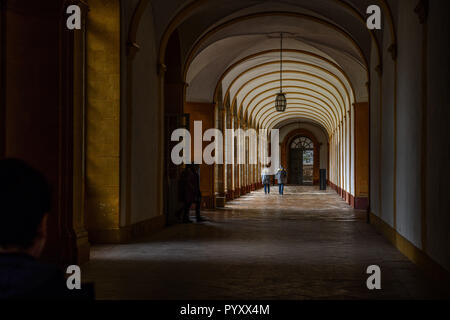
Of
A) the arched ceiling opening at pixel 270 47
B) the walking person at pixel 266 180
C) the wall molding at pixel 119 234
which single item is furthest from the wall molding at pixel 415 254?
the walking person at pixel 266 180

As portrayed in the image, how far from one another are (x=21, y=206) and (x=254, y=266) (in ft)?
19.6

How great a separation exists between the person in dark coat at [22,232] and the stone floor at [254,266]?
3.83 m

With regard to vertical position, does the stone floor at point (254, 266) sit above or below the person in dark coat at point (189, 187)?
below

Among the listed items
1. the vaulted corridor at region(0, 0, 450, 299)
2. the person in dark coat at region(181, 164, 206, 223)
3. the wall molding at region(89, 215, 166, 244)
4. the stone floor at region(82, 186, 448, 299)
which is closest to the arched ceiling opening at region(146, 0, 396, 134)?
the vaulted corridor at region(0, 0, 450, 299)

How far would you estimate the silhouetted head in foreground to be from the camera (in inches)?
64.1

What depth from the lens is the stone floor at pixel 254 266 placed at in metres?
5.69

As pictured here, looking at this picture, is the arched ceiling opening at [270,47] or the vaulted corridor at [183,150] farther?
the arched ceiling opening at [270,47]

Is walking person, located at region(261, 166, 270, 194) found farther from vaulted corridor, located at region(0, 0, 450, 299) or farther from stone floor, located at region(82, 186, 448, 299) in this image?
stone floor, located at region(82, 186, 448, 299)

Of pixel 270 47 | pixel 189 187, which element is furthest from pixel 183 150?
pixel 270 47

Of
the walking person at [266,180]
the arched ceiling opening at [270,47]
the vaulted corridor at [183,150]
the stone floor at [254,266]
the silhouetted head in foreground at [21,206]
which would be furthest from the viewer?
the walking person at [266,180]

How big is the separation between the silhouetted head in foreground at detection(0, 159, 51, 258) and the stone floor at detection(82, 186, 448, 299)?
12.7 feet

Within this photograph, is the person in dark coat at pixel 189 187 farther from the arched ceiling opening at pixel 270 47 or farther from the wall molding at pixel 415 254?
the wall molding at pixel 415 254
